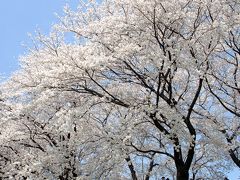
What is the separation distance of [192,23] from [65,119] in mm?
5678

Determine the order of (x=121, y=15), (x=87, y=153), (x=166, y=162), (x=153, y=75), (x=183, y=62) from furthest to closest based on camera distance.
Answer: (x=166, y=162)
(x=87, y=153)
(x=121, y=15)
(x=153, y=75)
(x=183, y=62)

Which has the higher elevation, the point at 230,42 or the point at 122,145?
the point at 230,42

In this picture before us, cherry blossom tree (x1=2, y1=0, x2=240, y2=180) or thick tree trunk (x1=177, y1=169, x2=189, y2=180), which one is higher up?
cherry blossom tree (x1=2, y1=0, x2=240, y2=180)

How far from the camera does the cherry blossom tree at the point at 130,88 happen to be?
40.2ft

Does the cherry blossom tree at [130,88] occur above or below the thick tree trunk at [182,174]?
above

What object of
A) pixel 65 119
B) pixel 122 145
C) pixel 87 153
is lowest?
pixel 122 145

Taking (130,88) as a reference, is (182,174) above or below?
below

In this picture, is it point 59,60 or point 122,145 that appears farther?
point 59,60

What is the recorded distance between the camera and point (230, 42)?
51.5 feet

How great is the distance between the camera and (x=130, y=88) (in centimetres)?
1734

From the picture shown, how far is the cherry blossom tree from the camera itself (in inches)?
483

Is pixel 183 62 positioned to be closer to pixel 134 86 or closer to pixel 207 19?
pixel 207 19

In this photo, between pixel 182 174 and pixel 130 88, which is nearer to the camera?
pixel 182 174

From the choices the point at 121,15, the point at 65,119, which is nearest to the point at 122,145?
the point at 65,119
